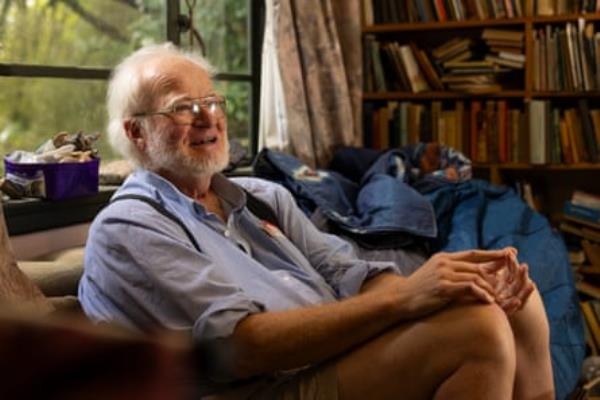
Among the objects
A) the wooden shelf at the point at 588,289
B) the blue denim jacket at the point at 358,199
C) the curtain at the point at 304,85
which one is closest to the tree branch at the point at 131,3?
the curtain at the point at 304,85

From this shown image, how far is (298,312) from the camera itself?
150 centimetres

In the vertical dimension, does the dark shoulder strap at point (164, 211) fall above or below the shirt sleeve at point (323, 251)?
above

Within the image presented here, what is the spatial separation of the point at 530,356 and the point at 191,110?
844 millimetres

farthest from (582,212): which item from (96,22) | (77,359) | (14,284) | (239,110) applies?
(77,359)

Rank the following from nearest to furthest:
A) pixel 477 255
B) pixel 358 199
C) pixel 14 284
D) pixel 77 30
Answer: pixel 14 284 → pixel 477 255 → pixel 77 30 → pixel 358 199

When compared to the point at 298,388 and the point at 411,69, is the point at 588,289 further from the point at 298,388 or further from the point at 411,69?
the point at 298,388

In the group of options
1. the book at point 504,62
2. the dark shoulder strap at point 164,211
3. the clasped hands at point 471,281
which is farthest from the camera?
the book at point 504,62

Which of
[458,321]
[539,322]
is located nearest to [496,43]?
[539,322]

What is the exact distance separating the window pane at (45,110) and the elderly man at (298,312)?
63 cm

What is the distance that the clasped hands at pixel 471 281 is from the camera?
1.50 meters

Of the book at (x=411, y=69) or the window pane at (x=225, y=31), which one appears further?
the book at (x=411, y=69)

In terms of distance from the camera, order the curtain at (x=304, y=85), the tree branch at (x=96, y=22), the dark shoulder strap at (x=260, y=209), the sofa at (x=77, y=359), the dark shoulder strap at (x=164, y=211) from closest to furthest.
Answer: the sofa at (x=77, y=359) < the dark shoulder strap at (x=164, y=211) < the dark shoulder strap at (x=260, y=209) < the tree branch at (x=96, y=22) < the curtain at (x=304, y=85)

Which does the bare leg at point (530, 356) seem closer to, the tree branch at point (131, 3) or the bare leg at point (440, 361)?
the bare leg at point (440, 361)

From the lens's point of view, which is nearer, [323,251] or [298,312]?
[298,312]
